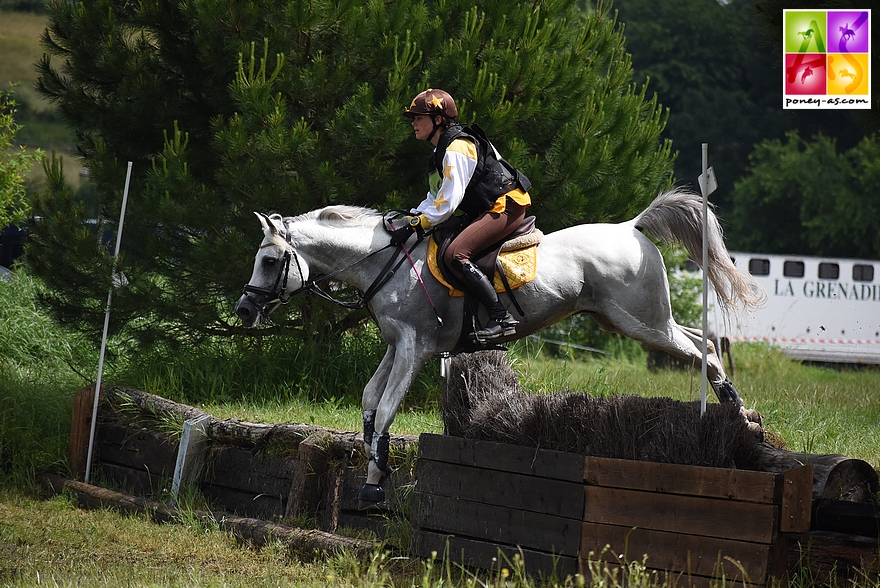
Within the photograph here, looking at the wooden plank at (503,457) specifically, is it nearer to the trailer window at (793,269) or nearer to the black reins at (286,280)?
the black reins at (286,280)

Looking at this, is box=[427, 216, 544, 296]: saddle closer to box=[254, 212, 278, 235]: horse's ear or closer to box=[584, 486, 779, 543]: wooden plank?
box=[254, 212, 278, 235]: horse's ear

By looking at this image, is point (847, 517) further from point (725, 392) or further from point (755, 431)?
point (725, 392)

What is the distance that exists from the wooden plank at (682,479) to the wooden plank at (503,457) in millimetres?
121

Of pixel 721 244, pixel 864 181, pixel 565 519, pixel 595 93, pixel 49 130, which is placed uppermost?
pixel 49 130

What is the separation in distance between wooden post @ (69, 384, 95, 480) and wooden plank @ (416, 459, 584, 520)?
160 inches

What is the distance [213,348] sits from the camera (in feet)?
33.4

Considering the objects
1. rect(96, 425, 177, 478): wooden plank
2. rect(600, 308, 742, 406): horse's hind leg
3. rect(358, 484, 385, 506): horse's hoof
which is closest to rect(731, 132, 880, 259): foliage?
rect(600, 308, 742, 406): horse's hind leg

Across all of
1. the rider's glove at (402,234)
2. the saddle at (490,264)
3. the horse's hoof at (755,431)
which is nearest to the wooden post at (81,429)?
the rider's glove at (402,234)

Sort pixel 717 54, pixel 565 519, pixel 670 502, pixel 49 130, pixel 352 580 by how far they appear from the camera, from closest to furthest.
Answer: pixel 670 502 < pixel 565 519 < pixel 352 580 < pixel 717 54 < pixel 49 130

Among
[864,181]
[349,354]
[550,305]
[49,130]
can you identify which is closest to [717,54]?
[864,181]

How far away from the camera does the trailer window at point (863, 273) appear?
2181 centimetres

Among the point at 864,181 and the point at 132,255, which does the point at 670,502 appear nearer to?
the point at 132,255

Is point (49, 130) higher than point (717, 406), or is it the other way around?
point (49, 130)

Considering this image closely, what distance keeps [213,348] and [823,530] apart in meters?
6.93
